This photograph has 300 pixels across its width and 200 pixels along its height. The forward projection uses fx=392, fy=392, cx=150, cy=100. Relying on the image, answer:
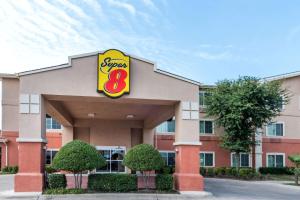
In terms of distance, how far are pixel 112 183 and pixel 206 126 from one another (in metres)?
18.4

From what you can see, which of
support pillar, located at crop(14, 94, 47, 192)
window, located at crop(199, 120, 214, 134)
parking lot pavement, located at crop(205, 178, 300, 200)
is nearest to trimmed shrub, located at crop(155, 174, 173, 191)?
parking lot pavement, located at crop(205, 178, 300, 200)

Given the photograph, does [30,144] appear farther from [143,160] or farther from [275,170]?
[275,170]

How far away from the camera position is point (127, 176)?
16.2m

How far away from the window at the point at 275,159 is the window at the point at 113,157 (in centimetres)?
1359

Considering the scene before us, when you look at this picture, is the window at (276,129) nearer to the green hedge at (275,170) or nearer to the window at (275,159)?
the window at (275,159)

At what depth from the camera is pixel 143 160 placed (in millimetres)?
15805

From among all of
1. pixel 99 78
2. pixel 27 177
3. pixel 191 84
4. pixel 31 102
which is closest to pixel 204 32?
pixel 191 84

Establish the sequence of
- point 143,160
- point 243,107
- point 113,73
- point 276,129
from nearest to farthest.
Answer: point 143,160
point 113,73
point 243,107
point 276,129

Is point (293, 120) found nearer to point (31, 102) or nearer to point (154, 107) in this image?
point (154, 107)

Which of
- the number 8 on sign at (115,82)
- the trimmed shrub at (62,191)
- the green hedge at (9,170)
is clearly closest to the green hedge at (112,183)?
the trimmed shrub at (62,191)

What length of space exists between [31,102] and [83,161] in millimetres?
3145

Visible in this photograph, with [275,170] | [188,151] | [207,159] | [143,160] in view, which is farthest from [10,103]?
[275,170]

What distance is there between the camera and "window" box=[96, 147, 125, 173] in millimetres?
27219

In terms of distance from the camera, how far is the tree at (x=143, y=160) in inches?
621
